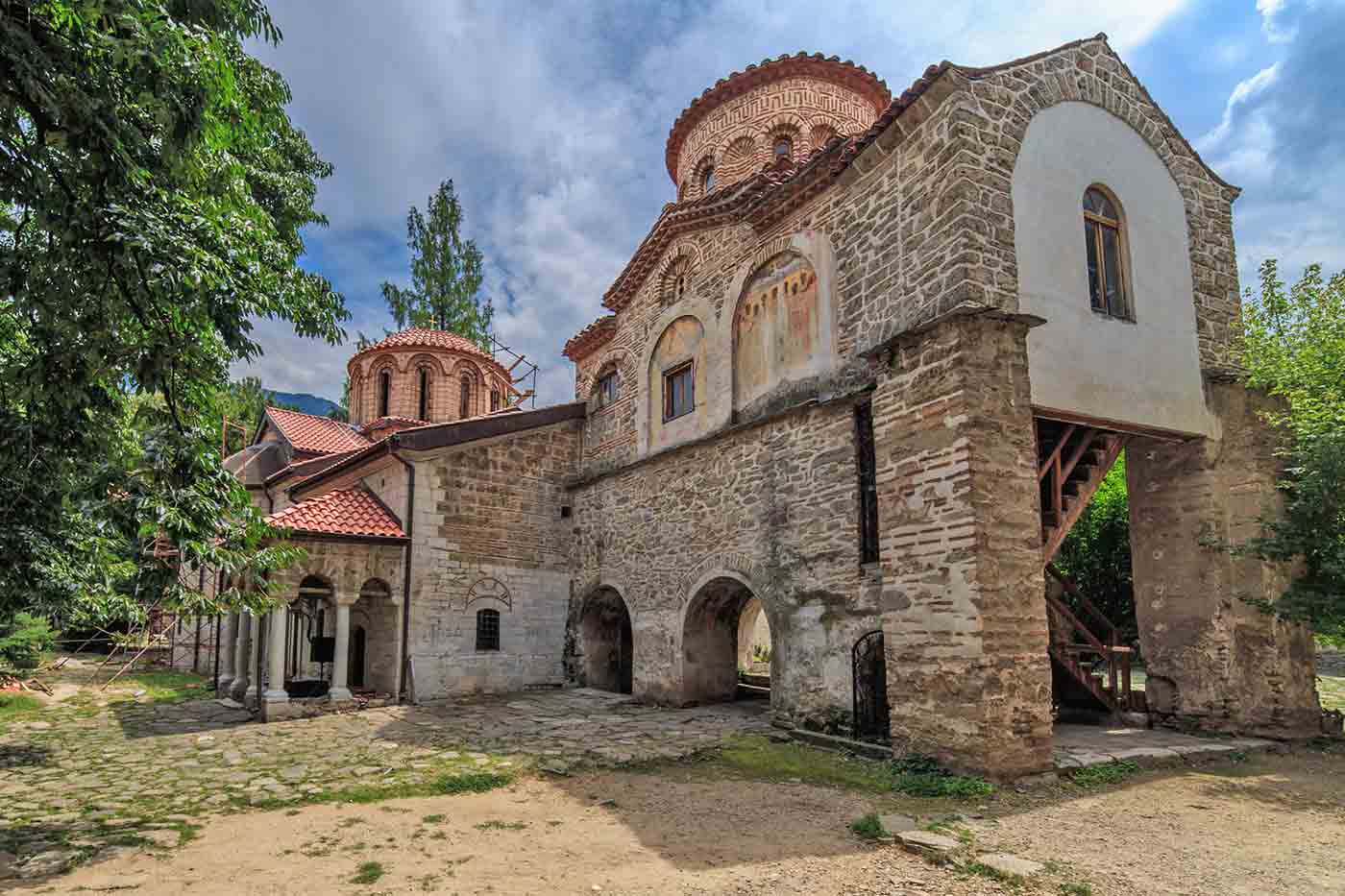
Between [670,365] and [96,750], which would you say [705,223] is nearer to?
[670,365]

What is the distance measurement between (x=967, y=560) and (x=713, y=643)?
223 inches

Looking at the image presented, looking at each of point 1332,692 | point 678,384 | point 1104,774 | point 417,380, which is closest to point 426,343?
point 417,380

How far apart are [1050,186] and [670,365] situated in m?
6.31

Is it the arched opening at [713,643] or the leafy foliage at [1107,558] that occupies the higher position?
the leafy foliage at [1107,558]

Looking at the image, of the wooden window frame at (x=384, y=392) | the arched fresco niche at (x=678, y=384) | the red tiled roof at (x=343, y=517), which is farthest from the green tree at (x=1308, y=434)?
the wooden window frame at (x=384, y=392)

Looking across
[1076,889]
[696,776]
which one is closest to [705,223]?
[696,776]

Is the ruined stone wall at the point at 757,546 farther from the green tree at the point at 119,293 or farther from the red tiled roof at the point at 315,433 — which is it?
the red tiled roof at the point at 315,433

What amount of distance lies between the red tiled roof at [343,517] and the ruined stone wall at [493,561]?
0.57m

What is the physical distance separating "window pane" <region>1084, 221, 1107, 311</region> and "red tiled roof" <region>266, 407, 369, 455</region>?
51.0 ft

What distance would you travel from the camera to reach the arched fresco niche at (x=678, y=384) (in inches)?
489

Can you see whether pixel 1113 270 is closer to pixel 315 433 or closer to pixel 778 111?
pixel 778 111

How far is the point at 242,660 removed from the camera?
43.8ft

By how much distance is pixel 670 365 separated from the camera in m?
13.3

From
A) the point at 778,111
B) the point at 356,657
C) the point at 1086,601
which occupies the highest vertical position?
the point at 778,111
